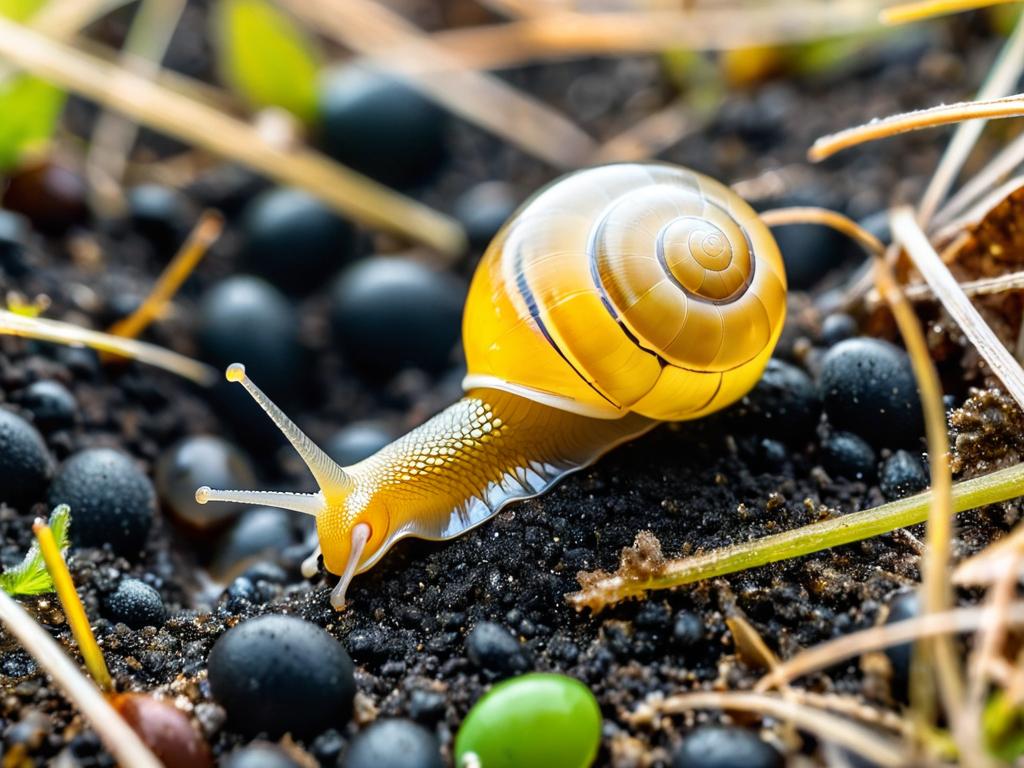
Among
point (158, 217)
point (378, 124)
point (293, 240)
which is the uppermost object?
point (378, 124)

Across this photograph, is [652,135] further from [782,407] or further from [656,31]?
[782,407]

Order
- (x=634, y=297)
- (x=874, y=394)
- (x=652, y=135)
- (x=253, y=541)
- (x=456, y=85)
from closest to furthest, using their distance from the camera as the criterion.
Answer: (x=634, y=297) < (x=874, y=394) < (x=253, y=541) < (x=652, y=135) < (x=456, y=85)

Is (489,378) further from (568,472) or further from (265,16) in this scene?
(265,16)

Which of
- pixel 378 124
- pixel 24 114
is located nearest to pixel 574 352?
pixel 378 124

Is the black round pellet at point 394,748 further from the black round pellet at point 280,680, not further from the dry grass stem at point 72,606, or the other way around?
the dry grass stem at point 72,606

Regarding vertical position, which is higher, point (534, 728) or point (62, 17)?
point (62, 17)

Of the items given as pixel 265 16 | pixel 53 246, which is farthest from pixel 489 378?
pixel 265 16
